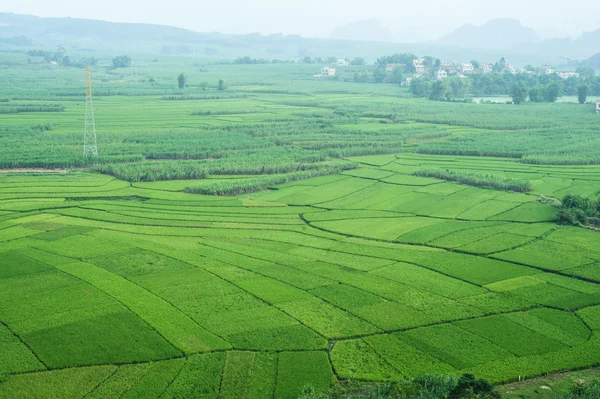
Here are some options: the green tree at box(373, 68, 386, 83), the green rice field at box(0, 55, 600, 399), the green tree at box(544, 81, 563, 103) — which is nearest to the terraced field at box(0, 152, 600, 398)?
the green rice field at box(0, 55, 600, 399)

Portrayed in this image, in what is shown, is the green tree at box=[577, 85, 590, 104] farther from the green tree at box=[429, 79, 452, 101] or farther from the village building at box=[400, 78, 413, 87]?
the village building at box=[400, 78, 413, 87]

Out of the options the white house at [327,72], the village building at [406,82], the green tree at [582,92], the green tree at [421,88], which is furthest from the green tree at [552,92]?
the white house at [327,72]

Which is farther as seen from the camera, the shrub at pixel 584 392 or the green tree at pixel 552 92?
the green tree at pixel 552 92

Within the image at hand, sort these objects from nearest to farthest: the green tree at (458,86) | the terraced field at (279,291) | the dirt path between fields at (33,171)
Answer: the terraced field at (279,291) < the dirt path between fields at (33,171) < the green tree at (458,86)

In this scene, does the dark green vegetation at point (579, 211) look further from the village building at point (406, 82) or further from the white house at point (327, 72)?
the white house at point (327, 72)

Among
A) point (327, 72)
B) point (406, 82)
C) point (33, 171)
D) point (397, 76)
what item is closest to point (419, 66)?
point (327, 72)
